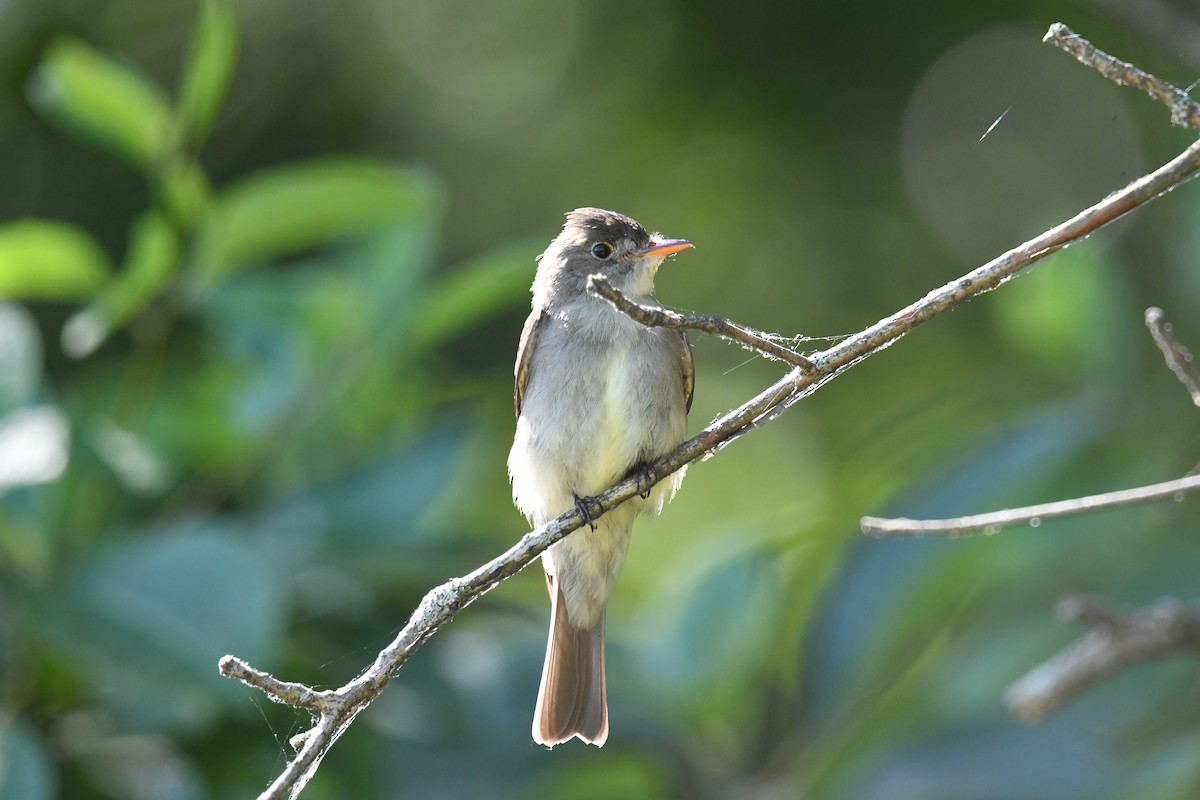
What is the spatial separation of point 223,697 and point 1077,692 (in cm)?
195

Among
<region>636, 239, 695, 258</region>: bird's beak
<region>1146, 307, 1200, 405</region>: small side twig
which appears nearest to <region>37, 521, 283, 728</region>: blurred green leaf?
<region>636, 239, 695, 258</region>: bird's beak

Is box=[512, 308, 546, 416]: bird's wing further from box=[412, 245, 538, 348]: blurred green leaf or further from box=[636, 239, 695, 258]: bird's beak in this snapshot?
box=[636, 239, 695, 258]: bird's beak

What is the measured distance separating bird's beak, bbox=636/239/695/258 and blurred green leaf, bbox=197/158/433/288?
60cm

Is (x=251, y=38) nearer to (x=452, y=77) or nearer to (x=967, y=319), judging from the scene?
(x=452, y=77)

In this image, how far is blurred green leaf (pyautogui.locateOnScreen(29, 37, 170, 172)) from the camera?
3.49m

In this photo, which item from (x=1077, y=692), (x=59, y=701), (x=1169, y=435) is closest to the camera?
(x=1077, y=692)

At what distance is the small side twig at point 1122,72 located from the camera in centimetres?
166

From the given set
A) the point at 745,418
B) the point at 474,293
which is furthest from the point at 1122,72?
the point at 474,293

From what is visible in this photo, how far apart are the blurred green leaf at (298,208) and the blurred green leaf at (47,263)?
0.30 m

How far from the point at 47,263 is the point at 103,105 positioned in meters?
0.45

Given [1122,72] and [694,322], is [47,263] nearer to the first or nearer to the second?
[694,322]

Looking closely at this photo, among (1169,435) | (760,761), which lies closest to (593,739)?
(760,761)

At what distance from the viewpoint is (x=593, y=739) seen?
3357 mm

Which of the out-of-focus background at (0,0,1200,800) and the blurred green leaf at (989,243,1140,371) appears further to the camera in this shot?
the blurred green leaf at (989,243,1140,371)
